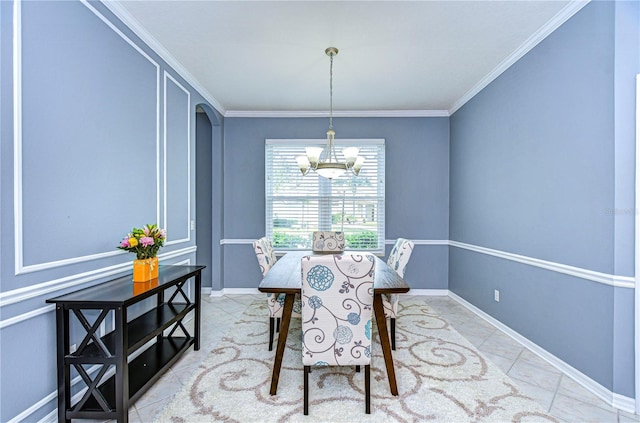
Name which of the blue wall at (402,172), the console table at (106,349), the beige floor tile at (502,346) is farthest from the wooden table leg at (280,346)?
the blue wall at (402,172)

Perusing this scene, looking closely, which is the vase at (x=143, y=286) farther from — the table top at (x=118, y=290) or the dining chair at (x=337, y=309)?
the dining chair at (x=337, y=309)

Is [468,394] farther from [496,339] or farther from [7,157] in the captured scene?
[7,157]

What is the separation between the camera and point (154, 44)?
2.61 meters

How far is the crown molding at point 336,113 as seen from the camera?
4414mm

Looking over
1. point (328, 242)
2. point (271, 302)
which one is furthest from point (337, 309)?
point (328, 242)

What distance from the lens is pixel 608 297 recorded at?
1912 millimetres

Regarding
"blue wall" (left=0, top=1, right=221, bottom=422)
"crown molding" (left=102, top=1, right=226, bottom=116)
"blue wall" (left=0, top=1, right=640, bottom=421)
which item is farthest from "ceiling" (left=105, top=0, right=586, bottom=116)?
"blue wall" (left=0, top=1, right=221, bottom=422)

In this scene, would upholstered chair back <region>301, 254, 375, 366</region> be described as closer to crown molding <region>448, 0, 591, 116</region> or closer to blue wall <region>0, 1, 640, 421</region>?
blue wall <region>0, 1, 640, 421</region>

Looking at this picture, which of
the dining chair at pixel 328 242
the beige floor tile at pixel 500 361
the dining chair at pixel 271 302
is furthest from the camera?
the dining chair at pixel 328 242

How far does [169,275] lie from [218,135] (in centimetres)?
261

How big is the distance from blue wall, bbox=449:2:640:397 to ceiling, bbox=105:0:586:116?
32 cm

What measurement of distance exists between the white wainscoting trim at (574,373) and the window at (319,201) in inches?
73.2

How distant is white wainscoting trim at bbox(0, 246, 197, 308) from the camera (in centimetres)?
144

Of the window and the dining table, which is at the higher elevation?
the window
